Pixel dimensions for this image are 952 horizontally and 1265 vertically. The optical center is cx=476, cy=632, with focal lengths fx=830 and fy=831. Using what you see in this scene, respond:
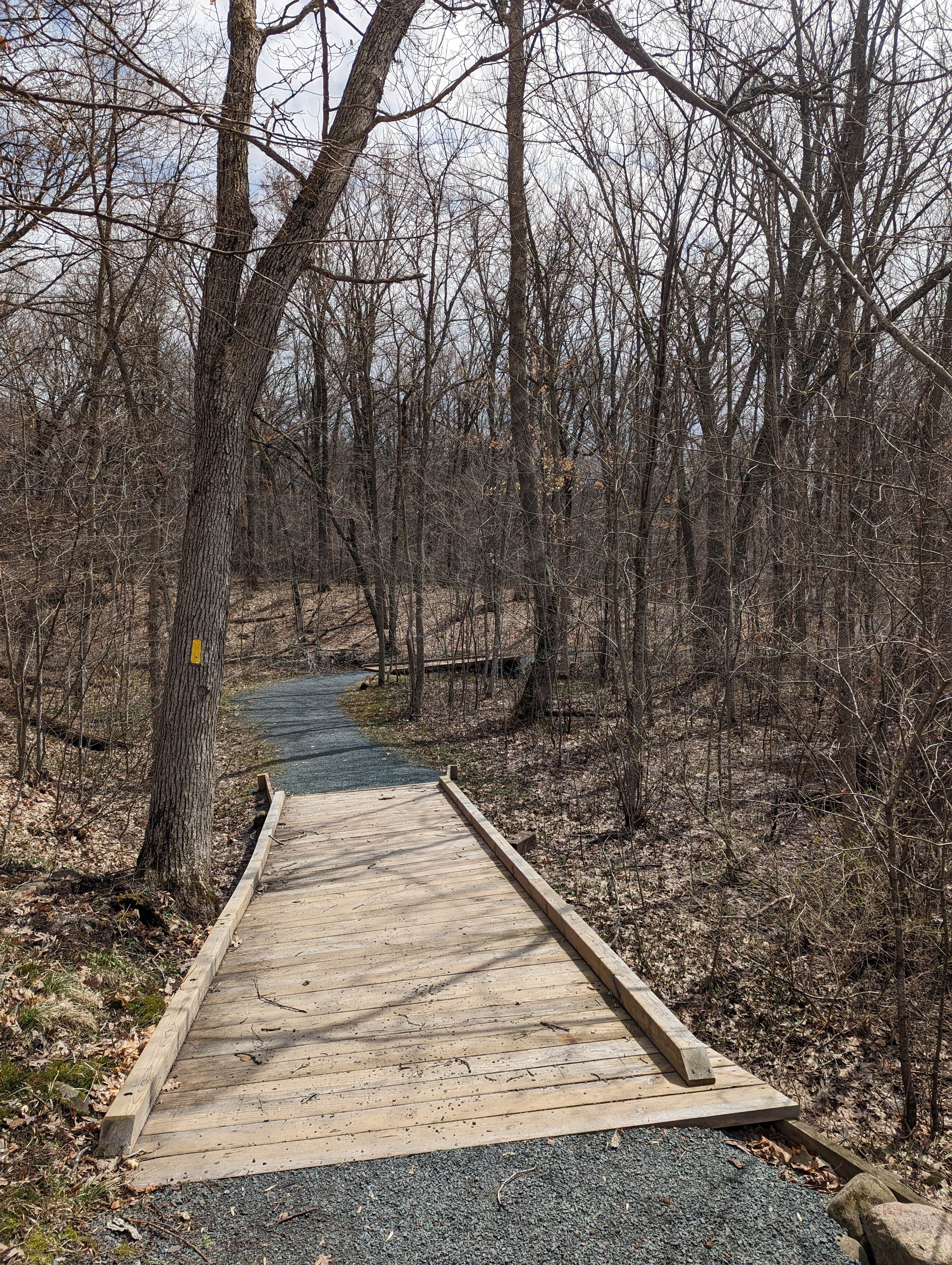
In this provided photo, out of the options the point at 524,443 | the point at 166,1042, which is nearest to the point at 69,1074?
the point at 166,1042

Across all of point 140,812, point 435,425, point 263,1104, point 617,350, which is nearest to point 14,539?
point 140,812

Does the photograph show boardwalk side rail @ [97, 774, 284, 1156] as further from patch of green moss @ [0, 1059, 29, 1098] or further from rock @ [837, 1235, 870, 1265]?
rock @ [837, 1235, 870, 1265]

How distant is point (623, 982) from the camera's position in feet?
13.8

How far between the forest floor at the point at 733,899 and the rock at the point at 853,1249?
47.6 inches

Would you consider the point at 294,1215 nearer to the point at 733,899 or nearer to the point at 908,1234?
the point at 908,1234

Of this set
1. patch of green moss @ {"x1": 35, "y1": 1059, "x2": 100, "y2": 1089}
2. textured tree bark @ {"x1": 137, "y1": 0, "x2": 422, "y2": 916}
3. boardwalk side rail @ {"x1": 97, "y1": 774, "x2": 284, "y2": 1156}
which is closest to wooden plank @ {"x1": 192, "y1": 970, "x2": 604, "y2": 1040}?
boardwalk side rail @ {"x1": 97, "y1": 774, "x2": 284, "y2": 1156}

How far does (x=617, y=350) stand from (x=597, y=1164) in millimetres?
8945

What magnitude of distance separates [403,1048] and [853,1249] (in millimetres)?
1990

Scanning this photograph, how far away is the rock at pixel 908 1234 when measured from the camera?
248cm

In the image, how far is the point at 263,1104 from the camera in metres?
3.45

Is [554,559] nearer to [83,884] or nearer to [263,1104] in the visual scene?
[83,884]

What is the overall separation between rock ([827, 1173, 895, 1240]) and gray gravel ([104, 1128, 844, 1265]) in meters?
0.04

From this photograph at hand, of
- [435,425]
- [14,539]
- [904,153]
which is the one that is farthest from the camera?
[435,425]

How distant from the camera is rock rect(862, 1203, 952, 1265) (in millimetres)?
2479
